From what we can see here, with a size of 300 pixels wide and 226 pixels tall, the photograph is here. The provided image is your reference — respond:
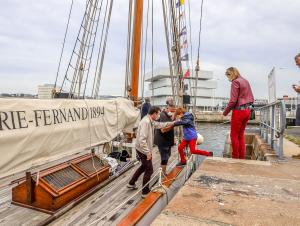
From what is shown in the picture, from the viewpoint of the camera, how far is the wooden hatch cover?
162 inches

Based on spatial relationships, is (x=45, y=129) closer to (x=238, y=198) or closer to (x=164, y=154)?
(x=238, y=198)

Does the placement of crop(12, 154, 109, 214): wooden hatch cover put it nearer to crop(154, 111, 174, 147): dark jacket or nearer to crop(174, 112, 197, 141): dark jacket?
crop(154, 111, 174, 147): dark jacket

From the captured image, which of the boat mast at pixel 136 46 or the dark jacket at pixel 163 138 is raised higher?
the boat mast at pixel 136 46

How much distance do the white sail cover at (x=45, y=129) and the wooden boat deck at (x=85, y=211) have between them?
918mm

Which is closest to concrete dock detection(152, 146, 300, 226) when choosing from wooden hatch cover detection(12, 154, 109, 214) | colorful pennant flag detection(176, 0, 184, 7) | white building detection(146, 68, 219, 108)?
wooden hatch cover detection(12, 154, 109, 214)

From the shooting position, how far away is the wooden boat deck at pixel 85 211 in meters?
3.83

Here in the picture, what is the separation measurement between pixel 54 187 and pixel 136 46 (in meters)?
5.60

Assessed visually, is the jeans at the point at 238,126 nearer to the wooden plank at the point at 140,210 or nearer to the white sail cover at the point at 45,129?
the wooden plank at the point at 140,210

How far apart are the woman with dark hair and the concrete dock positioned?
867 mm

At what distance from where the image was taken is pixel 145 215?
125 inches

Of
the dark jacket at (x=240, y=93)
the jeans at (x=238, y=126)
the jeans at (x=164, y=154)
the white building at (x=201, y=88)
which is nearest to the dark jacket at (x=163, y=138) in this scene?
the jeans at (x=164, y=154)

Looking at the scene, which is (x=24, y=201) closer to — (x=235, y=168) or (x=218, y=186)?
(x=218, y=186)

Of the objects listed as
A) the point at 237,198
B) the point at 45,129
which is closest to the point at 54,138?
the point at 45,129

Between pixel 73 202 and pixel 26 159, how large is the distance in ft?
4.45
